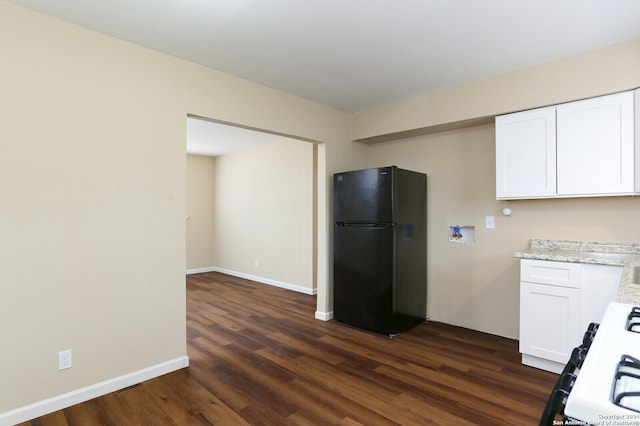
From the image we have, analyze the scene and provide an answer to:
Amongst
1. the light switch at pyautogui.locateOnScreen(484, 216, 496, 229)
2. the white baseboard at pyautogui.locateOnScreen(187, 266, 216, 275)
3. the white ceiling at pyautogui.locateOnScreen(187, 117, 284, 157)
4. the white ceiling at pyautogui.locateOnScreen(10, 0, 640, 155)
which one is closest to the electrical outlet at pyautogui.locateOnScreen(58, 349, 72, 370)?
the white ceiling at pyautogui.locateOnScreen(10, 0, 640, 155)

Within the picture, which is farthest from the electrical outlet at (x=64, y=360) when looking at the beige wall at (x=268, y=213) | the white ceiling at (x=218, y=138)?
the beige wall at (x=268, y=213)

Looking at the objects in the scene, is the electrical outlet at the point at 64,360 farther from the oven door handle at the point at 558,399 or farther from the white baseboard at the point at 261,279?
the white baseboard at the point at 261,279

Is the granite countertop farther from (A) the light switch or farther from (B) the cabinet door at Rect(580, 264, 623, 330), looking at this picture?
→ (A) the light switch

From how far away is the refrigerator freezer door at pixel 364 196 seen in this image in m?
3.28

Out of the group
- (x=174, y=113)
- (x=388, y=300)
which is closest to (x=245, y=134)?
(x=174, y=113)

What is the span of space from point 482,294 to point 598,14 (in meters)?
2.45

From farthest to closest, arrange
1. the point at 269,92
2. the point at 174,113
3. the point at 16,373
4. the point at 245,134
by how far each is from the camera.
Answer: the point at 245,134, the point at 269,92, the point at 174,113, the point at 16,373

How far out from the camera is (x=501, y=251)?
10.7ft

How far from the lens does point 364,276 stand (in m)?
3.48

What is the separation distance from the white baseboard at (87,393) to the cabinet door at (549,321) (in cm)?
270

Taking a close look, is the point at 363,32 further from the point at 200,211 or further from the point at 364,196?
the point at 200,211

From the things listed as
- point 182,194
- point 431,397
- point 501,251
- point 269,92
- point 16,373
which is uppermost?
point 269,92

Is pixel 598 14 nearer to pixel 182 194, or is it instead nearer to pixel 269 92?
pixel 269 92

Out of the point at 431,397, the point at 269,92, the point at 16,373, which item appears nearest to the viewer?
the point at 16,373
